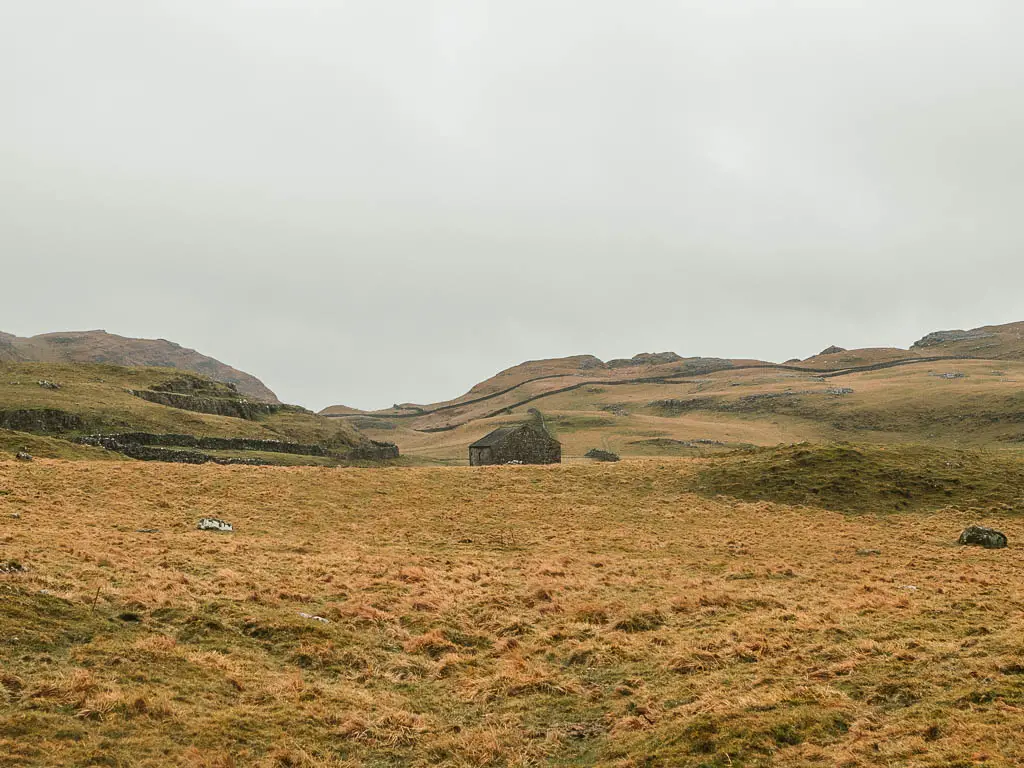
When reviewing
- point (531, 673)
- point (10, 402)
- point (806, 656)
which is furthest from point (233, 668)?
point (10, 402)

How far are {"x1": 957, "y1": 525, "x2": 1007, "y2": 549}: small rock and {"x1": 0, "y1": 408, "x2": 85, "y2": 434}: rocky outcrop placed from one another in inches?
2547

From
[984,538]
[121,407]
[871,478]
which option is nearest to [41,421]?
[121,407]

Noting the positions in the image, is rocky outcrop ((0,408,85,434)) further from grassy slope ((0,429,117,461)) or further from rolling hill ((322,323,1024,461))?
rolling hill ((322,323,1024,461))

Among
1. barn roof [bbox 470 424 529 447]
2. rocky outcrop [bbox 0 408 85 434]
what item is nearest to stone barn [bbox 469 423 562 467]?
barn roof [bbox 470 424 529 447]

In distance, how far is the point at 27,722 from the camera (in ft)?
32.7

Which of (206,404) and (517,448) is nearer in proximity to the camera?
(517,448)

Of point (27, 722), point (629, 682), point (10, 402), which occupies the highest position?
point (10, 402)

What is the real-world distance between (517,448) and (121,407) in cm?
3910

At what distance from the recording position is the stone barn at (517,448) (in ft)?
206

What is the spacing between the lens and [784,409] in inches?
5148

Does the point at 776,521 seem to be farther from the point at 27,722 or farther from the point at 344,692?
the point at 27,722

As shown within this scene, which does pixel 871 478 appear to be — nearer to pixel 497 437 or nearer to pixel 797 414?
pixel 497 437

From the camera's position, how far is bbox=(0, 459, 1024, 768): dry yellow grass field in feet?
33.9

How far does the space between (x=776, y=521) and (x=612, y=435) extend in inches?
3213
